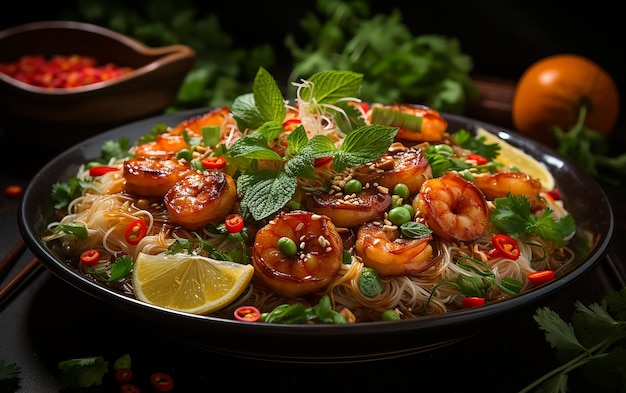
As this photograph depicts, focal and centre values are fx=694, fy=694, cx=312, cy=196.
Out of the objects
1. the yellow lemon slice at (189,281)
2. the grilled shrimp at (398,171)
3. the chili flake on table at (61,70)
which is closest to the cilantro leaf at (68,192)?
the yellow lemon slice at (189,281)

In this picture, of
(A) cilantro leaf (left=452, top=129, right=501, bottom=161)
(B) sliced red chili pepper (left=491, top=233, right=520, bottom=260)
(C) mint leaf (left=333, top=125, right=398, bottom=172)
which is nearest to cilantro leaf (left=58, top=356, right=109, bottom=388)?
(C) mint leaf (left=333, top=125, right=398, bottom=172)

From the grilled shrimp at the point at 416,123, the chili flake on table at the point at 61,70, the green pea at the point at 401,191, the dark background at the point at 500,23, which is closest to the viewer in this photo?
the green pea at the point at 401,191

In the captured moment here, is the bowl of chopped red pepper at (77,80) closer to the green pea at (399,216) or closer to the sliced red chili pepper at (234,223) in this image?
the sliced red chili pepper at (234,223)

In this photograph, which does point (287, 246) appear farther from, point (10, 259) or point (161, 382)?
point (10, 259)

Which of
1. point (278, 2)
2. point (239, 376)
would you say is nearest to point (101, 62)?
point (278, 2)

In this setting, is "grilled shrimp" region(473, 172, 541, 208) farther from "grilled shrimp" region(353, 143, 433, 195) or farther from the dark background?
the dark background

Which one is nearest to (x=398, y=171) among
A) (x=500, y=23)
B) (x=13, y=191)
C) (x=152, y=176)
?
(x=152, y=176)
